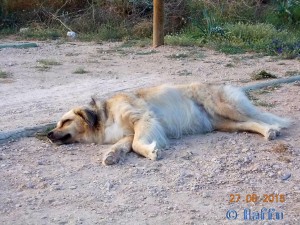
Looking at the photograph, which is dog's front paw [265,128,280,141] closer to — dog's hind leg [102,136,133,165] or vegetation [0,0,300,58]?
dog's hind leg [102,136,133,165]

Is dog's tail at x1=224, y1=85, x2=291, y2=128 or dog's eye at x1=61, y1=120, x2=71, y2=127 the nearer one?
dog's eye at x1=61, y1=120, x2=71, y2=127

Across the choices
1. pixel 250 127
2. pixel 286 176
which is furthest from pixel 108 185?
pixel 250 127

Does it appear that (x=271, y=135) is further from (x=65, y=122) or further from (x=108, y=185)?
(x=65, y=122)

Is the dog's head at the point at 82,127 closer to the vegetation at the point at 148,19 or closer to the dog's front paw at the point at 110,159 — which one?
the dog's front paw at the point at 110,159

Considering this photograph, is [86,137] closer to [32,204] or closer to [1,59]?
[32,204]

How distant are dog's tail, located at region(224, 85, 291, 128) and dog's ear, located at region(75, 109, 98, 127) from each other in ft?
5.01

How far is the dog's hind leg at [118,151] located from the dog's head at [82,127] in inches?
15.8

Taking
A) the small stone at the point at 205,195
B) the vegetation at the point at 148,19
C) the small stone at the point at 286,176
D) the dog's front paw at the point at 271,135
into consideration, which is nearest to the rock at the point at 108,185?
the small stone at the point at 205,195

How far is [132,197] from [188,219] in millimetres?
599

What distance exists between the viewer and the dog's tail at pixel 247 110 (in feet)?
22.1

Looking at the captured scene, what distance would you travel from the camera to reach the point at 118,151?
19.1ft

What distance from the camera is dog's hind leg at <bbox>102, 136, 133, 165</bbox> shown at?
559cm

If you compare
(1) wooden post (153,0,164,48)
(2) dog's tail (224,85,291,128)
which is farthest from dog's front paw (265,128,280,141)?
(1) wooden post (153,0,164,48)

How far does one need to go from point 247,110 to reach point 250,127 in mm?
345
